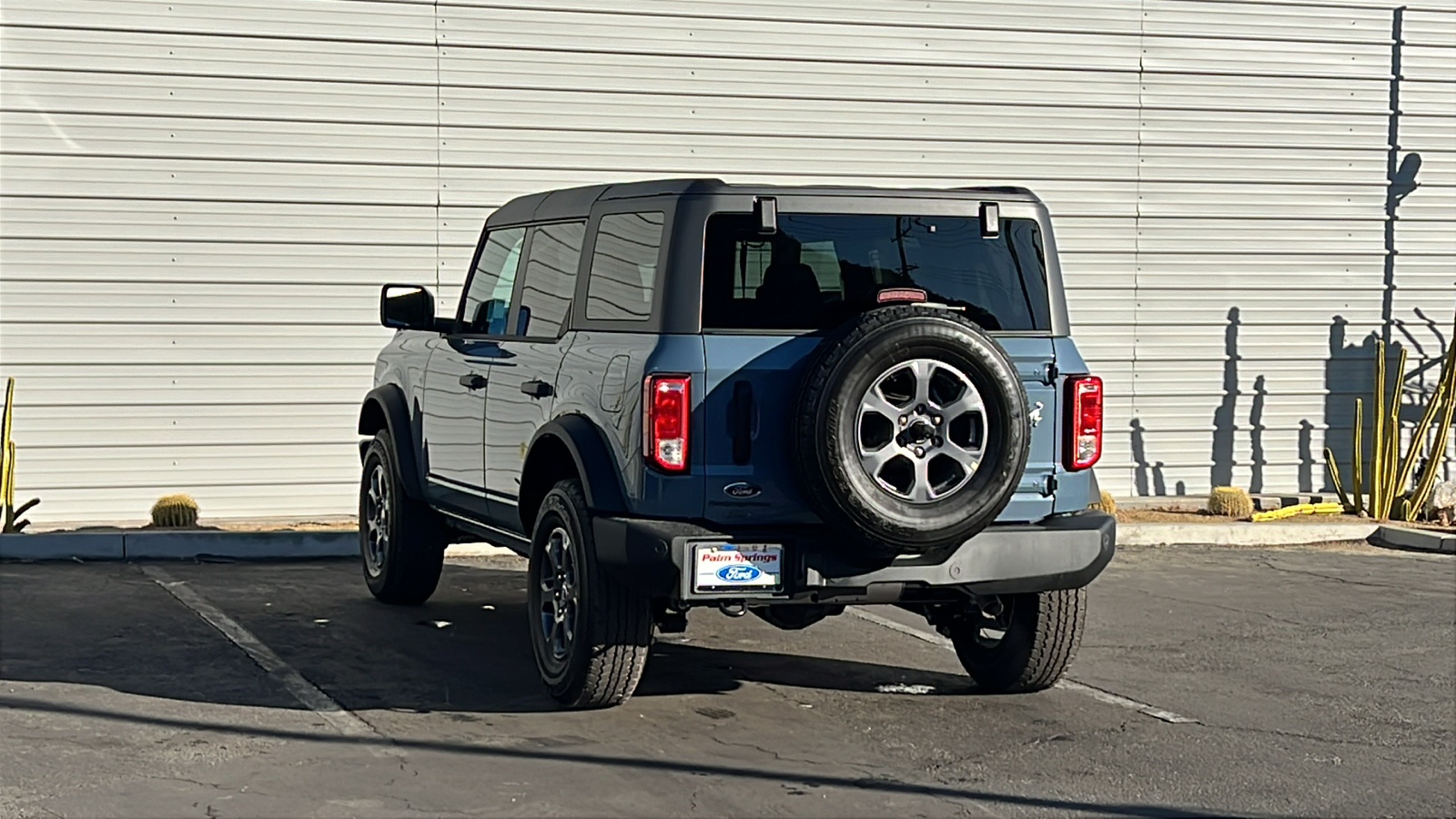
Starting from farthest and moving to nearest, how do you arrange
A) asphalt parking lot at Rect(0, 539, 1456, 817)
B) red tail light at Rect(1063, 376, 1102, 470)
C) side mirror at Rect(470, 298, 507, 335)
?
side mirror at Rect(470, 298, 507, 335)
red tail light at Rect(1063, 376, 1102, 470)
asphalt parking lot at Rect(0, 539, 1456, 817)

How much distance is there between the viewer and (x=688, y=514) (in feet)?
22.3

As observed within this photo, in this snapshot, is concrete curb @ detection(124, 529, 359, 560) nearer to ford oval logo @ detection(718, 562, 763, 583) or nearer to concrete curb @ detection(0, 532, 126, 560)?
concrete curb @ detection(0, 532, 126, 560)

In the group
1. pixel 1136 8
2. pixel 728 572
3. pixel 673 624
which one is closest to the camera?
pixel 728 572

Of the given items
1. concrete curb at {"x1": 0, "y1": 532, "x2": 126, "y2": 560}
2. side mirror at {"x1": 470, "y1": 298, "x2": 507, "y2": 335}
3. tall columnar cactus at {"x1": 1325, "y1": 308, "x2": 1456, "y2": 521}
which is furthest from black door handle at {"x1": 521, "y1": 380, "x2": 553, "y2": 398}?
tall columnar cactus at {"x1": 1325, "y1": 308, "x2": 1456, "y2": 521}

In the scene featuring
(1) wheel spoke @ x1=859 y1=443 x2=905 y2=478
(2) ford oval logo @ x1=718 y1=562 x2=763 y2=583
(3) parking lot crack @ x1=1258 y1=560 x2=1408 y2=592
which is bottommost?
(3) parking lot crack @ x1=1258 y1=560 x2=1408 y2=592

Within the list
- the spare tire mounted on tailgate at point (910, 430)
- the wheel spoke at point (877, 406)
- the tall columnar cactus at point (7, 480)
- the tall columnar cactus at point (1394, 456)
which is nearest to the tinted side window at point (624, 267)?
the spare tire mounted on tailgate at point (910, 430)

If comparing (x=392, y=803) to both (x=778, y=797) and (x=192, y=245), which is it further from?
(x=192, y=245)

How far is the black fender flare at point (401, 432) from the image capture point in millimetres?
9383

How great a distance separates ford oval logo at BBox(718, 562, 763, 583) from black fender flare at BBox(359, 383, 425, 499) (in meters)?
2.94

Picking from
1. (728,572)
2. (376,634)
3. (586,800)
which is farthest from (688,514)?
(376,634)

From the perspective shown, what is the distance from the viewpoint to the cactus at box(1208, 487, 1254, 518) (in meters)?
14.3

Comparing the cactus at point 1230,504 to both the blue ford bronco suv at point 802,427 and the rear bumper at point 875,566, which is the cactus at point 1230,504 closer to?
the blue ford bronco suv at point 802,427

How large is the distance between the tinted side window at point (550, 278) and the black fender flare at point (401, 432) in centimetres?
136

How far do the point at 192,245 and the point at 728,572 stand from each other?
7.59 meters
